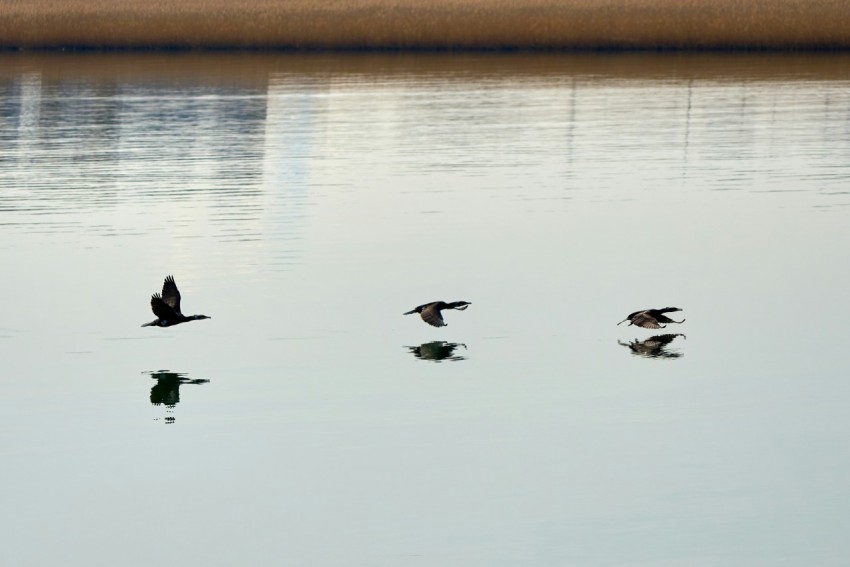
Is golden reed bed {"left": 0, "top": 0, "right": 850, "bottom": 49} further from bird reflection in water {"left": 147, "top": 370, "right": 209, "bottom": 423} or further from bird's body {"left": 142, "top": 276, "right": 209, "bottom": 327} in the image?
bird reflection in water {"left": 147, "top": 370, "right": 209, "bottom": 423}

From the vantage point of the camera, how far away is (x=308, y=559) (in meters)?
7.20

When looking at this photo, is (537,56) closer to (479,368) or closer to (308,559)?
(479,368)

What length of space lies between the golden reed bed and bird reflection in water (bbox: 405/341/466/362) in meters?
25.8

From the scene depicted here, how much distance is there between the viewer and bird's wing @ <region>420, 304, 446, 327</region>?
35.6ft

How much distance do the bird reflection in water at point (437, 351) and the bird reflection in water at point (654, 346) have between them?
1070mm

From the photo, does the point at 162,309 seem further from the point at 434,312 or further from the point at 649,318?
the point at 649,318

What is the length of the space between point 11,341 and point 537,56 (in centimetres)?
2896

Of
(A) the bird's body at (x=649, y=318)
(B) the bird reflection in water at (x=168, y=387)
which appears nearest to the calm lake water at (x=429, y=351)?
(B) the bird reflection in water at (x=168, y=387)

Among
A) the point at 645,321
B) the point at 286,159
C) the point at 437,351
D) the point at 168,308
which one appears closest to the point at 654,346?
the point at 645,321

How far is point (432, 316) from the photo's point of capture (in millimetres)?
10945

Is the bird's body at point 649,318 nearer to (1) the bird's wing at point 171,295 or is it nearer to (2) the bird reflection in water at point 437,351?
(2) the bird reflection in water at point 437,351

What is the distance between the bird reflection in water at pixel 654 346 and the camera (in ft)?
35.1

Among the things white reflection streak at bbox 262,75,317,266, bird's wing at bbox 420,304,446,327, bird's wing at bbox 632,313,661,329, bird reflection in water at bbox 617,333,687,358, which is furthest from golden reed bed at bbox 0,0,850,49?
bird's wing at bbox 420,304,446,327

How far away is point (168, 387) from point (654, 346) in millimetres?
3085
